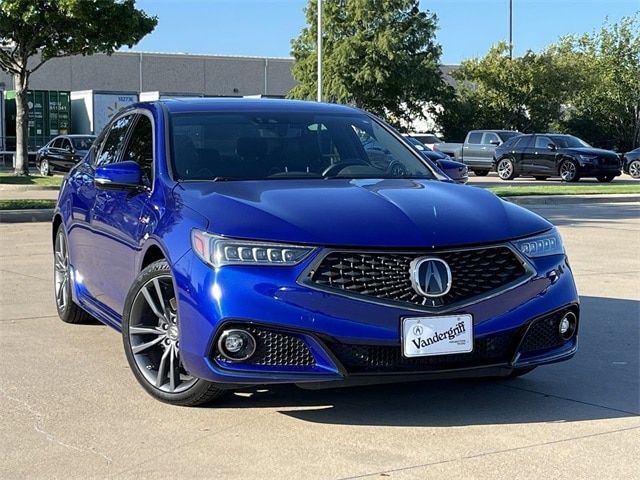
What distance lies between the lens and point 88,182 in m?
6.64

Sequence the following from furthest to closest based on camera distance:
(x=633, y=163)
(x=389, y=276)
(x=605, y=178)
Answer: (x=633, y=163) → (x=605, y=178) → (x=389, y=276)

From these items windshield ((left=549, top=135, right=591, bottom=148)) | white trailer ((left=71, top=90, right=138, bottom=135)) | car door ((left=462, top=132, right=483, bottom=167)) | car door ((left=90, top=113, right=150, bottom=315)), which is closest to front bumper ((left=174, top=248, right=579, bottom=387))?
car door ((left=90, top=113, right=150, bottom=315))

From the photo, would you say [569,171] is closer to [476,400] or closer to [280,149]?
[280,149]

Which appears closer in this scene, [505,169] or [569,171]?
[569,171]

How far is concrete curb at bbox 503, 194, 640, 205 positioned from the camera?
70.6 feet

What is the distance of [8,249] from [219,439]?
333 inches

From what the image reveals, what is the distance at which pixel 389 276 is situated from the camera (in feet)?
14.7

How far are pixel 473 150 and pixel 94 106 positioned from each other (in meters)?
20.3

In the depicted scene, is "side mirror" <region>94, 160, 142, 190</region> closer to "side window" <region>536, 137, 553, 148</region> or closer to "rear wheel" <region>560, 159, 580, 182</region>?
"rear wheel" <region>560, 159, 580, 182</region>

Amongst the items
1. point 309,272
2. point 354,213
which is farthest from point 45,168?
point 309,272

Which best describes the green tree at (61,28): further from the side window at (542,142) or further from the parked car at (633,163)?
the parked car at (633,163)

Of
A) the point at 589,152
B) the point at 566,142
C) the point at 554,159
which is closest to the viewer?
the point at 589,152

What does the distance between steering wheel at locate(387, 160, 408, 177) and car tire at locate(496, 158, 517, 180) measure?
27100 mm

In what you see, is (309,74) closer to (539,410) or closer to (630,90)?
(630,90)
